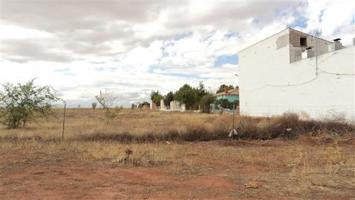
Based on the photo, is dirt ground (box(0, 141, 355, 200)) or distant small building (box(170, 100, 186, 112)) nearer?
dirt ground (box(0, 141, 355, 200))

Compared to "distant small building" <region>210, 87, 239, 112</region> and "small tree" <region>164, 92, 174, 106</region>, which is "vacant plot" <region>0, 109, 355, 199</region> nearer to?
"distant small building" <region>210, 87, 239, 112</region>

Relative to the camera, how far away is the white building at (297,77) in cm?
2433

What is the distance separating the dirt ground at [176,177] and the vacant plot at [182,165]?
0.8 inches

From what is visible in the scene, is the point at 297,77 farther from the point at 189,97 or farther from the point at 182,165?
the point at 189,97

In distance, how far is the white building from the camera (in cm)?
2433

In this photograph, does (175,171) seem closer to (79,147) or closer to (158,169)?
(158,169)

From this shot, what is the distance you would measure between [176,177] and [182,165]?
5.28ft

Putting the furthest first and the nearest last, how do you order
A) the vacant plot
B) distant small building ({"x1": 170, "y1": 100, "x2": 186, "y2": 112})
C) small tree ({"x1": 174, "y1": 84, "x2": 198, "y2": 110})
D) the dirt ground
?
distant small building ({"x1": 170, "y1": 100, "x2": 186, "y2": 112})
small tree ({"x1": 174, "y1": 84, "x2": 198, "y2": 110})
the vacant plot
the dirt ground

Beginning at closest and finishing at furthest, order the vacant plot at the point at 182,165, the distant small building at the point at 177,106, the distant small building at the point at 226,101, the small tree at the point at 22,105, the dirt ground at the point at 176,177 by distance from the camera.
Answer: the dirt ground at the point at 176,177 < the vacant plot at the point at 182,165 < the small tree at the point at 22,105 < the distant small building at the point at 226,101 < the distant small building at the point at 177,106

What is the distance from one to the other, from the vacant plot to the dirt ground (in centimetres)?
2

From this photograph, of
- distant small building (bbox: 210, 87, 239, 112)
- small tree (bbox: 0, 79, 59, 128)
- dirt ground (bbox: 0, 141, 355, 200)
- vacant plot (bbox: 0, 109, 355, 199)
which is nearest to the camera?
dirt ground (bbox: 0, 141, 355, 200)

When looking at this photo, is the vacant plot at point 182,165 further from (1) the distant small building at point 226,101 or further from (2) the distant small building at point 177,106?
(2) the distant small building at point 177,106

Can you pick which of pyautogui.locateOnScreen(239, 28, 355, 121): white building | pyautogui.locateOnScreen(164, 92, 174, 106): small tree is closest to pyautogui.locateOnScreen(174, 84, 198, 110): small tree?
pyautogui.locateOnScreen(164, 92, 174, 106): small tree

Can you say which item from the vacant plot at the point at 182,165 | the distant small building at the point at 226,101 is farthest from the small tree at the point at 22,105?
the distant small building at the point at 226,101
